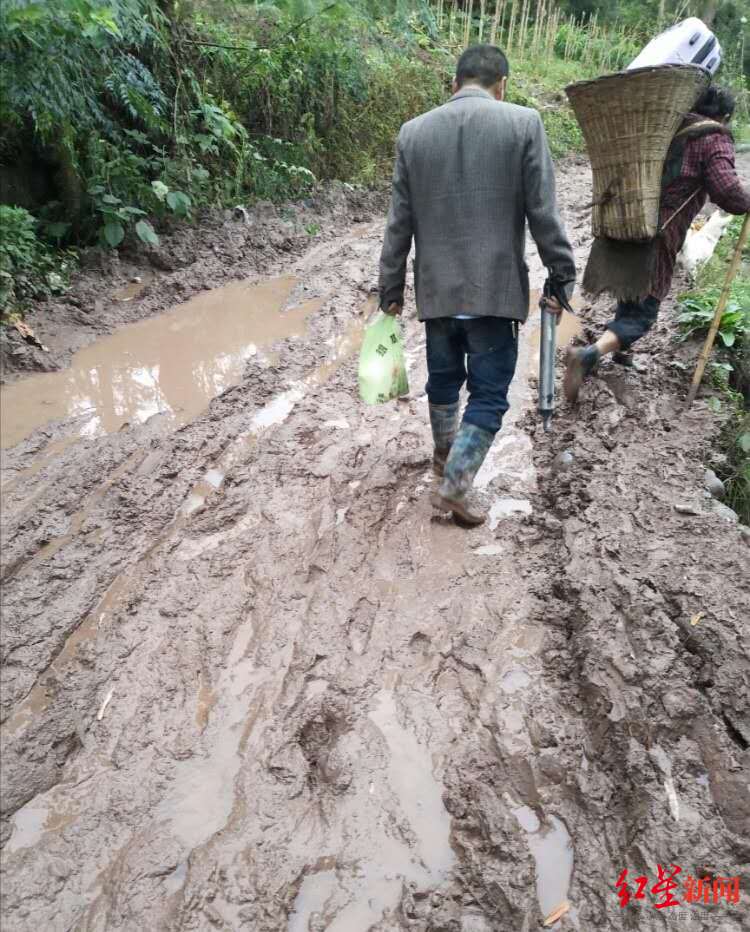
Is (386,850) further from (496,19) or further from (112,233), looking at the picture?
(496,19)

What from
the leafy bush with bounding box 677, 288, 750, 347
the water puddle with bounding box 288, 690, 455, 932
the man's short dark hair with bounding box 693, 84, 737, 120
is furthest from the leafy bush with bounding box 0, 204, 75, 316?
the leafy bush with bounding box 677, 288, 750, 347

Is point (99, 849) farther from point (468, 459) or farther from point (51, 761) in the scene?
point (468, 459)

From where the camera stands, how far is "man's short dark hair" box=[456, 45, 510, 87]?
2.53m

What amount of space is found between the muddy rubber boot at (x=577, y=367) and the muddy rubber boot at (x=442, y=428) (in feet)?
3.21

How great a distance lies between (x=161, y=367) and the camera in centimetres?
431

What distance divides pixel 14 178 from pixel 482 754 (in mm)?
5282

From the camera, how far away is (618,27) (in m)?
17.8

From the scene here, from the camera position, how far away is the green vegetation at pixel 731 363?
3107 mm

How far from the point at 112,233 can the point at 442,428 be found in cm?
360

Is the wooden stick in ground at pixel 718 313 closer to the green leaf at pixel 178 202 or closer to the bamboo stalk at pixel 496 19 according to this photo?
the green leaf at pixel 178 202

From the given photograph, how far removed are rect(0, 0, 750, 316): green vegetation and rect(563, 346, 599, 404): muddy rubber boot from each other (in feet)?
11.3

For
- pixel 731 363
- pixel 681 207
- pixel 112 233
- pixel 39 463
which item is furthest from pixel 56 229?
pixel 731 363

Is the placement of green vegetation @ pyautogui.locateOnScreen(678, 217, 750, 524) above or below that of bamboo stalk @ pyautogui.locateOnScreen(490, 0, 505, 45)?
below

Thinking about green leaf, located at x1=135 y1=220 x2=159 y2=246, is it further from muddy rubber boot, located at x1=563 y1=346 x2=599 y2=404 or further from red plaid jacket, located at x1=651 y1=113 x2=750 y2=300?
red plaid jacket, located at x1=651 y1=113 x2=750 y2=300
